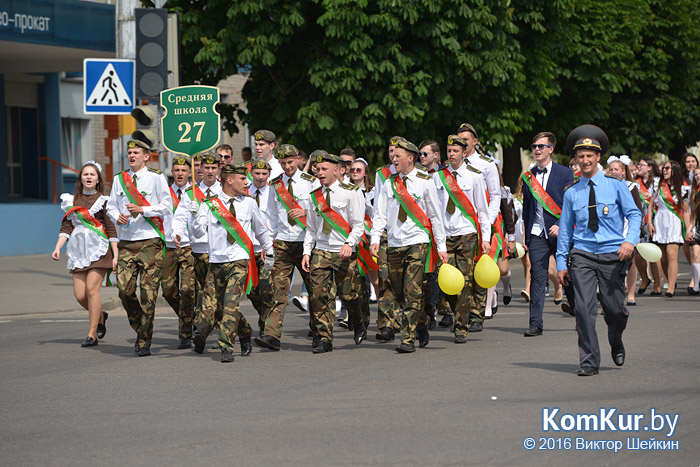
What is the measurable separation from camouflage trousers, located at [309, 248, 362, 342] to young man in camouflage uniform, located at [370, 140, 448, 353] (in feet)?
1.43

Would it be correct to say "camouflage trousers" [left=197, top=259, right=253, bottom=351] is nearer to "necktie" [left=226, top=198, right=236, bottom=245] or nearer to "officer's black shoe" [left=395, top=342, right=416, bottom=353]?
"necktie" [left=226, top=198, right=236, bottom=245]

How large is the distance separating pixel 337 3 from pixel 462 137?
1005cm

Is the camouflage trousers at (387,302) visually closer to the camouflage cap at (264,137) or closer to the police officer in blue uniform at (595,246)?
the camouflage cap at (264,137)

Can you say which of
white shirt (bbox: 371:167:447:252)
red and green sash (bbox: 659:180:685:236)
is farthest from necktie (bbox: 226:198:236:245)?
red and green sash (bbox: 659:180:685:236)

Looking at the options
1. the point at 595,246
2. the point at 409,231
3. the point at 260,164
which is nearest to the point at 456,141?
the point at 409,231

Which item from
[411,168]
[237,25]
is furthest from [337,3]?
[411,168]

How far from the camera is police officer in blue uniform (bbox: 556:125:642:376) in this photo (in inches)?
346

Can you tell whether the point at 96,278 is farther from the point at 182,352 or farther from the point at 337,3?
the point at 337,3

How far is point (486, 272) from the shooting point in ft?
36.1

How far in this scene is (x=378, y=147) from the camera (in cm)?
2391

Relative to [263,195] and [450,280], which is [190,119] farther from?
[450,280]

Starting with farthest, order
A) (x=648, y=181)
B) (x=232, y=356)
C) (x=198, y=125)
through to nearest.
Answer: (x=648, y=181), (x=198, y=125), (x=232, y=356)

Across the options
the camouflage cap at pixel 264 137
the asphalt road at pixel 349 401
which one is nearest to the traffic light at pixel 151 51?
the camouflage cap at pixel 264 137

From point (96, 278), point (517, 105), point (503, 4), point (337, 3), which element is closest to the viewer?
point (96, 278)
